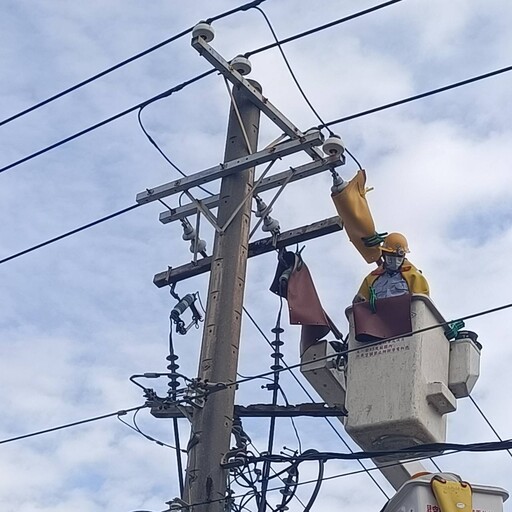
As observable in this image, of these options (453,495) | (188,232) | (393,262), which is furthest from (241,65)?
(453,495)

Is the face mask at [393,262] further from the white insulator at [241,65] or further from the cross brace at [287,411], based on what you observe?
the white insulator at [241,65]

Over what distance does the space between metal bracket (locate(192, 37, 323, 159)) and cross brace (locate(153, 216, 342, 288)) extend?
0.70m

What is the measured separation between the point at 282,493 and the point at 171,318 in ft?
5.78

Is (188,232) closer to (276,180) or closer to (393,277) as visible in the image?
(276,180)

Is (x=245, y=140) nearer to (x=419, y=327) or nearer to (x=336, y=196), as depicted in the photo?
(x=336, y=196)

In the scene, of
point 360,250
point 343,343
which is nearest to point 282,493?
point 343,343

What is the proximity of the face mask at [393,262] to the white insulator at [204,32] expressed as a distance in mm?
2125

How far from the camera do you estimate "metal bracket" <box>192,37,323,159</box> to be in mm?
10164

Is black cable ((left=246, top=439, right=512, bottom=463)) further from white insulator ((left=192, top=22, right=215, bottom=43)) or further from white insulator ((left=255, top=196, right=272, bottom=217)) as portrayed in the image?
white insulator ((left=192, top=22, right=215, bottom=43))

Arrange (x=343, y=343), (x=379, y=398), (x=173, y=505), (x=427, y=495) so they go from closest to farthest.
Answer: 1. (x=427, y=495)
2. (x=173, y=505)
3. (x=379, y=398)
4. (x=343, y=343)

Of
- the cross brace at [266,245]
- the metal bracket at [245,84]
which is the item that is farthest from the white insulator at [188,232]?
the metal bracket at [245,84]

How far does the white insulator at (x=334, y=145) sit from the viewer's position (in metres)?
9.79

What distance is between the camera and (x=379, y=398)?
9273 millimetres

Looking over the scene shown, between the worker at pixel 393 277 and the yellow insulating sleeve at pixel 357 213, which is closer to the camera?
the worker at pixel 393 277
